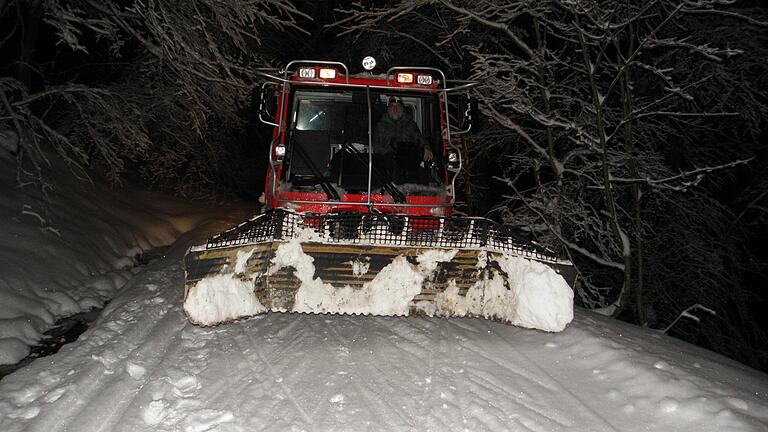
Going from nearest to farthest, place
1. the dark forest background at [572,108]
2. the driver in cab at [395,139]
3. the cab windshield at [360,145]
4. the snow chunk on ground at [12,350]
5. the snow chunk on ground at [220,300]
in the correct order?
the snow chunk on ground at [12,350]
the snow chunk on ground at [220,300]
the cab windshield at [360,145]
the driver in cab at [395,139]
the dark forest background at [572,108]

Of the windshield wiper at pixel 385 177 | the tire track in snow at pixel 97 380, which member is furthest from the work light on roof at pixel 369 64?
the tire track in snow at pixel 97 380

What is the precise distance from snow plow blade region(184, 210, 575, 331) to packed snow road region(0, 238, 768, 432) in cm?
25

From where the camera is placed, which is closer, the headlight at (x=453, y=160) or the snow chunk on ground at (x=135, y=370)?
the snow chunk on ground at (x=135, y=370)

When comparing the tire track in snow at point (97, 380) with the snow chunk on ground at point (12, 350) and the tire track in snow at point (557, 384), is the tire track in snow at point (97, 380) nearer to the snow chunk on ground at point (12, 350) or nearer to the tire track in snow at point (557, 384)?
the snow chunk on ground at point (12, 350)

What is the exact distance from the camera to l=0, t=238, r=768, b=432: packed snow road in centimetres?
327

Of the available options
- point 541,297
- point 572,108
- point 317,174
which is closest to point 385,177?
point 317,174

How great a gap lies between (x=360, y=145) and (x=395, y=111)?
561mm

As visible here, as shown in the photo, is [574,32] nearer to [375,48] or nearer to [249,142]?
[375,48]

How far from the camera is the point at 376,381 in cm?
383

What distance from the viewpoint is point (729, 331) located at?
1095 centimetres

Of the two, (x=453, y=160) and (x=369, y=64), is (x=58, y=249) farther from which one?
(x=453, y=160)

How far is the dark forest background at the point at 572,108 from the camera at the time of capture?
6305 millimetres

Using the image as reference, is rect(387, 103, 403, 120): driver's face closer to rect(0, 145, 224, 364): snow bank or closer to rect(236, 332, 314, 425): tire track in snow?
rect(236, 332, 314, 425): tire track in snow

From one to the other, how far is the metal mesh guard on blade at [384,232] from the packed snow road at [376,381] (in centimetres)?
81
